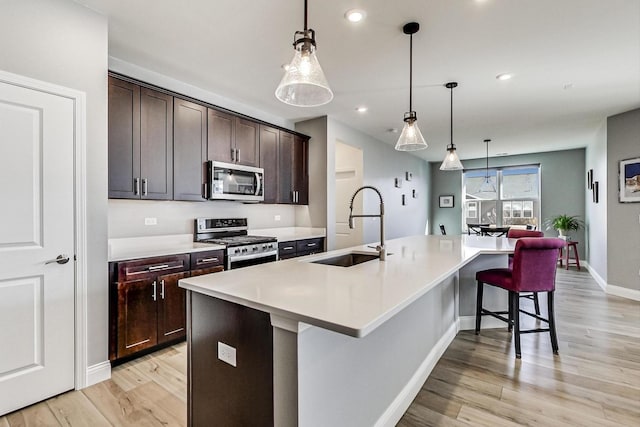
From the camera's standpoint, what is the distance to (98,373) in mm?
2209

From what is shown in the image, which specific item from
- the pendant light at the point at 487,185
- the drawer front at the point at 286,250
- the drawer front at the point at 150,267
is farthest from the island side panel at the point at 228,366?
the pendant light at the point at 487,185

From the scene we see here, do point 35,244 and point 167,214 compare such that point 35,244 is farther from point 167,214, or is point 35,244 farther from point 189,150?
point 189,150

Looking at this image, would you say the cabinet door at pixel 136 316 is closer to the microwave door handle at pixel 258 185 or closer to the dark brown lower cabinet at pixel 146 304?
the dark brown lower cabinet at pixel 146 304

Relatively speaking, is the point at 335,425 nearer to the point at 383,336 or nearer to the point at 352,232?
the point at 383,336

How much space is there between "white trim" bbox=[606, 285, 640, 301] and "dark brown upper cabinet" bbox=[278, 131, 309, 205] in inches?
189

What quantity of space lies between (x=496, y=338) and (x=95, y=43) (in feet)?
13.9

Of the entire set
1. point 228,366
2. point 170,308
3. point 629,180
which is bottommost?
point 170,308

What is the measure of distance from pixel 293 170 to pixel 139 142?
85.9 inches

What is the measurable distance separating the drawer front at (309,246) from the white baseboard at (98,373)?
2333mm

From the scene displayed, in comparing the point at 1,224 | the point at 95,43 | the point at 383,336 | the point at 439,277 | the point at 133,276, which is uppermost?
the point at 95,43

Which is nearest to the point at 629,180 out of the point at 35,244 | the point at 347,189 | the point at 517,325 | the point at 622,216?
the point at 622,216

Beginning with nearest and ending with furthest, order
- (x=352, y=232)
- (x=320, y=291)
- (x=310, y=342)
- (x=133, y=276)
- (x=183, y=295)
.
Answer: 1. (x=310, y=342)
2. (x=320, y=291)
3. (x=133, y=276)
4. (x=183, y=295)
5. (x=352, y=232)

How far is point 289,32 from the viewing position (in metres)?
2.50

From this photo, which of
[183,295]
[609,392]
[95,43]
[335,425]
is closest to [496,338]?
[609,392]
